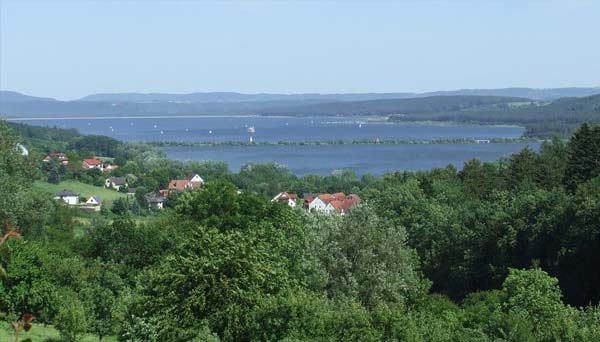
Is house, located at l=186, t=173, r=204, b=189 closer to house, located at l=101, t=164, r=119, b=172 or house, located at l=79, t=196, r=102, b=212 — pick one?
house, located at l=101, t=164, r=119, b=172

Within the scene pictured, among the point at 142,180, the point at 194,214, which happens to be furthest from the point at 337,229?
the point at 142,180

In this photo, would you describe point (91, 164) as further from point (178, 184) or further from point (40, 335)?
point (40, 335)

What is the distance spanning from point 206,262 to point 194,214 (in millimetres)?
8946

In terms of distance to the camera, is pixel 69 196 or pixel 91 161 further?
pixel 91 161

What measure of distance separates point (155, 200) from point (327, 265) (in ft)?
156

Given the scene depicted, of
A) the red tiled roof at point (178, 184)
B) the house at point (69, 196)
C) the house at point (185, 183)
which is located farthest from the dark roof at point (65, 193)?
the red tiled roof at point (178, 184)

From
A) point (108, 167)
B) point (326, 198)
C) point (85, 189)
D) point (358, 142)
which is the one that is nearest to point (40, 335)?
point (326, 198)

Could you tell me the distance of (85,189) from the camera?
69188 mm

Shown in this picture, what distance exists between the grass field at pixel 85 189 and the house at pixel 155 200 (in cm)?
236

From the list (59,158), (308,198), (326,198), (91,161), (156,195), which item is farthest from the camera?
(91,161)

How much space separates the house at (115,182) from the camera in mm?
72150

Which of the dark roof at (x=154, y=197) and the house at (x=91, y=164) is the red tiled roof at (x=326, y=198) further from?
the house at (x=91, y=164)

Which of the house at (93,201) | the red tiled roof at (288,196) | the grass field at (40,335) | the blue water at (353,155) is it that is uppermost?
the grass field at (40,335)

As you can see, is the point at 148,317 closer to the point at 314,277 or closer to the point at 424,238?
the point at 314,277
